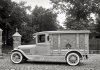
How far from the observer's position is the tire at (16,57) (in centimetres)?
993

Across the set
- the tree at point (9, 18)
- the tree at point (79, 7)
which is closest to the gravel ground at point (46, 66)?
the tree at point (9, 18)

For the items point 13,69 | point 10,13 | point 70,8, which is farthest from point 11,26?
point 13,69

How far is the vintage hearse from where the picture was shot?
30.7 ft

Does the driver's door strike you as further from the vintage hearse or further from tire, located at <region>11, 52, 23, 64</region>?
tire, located at <region>11, 52, 23, 64</region>

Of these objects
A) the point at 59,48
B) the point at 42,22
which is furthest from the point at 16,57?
the point at 42,22

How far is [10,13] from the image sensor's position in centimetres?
2339

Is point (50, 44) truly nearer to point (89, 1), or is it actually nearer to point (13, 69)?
point (13, 69)

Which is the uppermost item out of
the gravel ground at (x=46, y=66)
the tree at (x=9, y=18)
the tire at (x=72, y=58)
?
the tree at (x=9, y=18)

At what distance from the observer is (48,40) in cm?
971

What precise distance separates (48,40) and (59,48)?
2.73ft

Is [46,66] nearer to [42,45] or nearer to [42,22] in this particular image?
[42,45]

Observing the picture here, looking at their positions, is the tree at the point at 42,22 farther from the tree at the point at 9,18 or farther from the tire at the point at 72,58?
the tire at the point at 72,58

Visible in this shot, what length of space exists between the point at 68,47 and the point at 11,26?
1638cm

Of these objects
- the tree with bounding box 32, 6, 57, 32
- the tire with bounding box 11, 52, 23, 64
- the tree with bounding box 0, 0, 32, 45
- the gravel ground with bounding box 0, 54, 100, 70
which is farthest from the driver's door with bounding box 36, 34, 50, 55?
the tree with bounding box 32, 6, 57, 32
